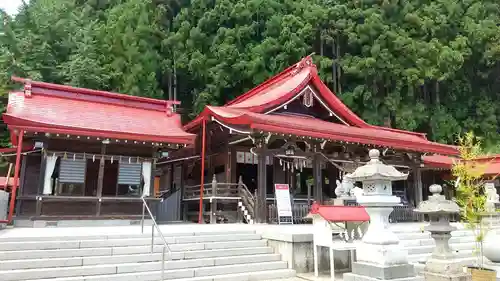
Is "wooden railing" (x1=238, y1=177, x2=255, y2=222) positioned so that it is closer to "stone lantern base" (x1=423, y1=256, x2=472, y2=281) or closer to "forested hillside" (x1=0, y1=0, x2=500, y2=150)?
"stone lantern base" (x1=423, y1=256, x2=472, y2=281)

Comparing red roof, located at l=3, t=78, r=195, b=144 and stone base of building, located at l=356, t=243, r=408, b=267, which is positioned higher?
red roof, located at l=3, t=78, r=195, b=144

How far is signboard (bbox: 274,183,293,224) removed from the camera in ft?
36.0

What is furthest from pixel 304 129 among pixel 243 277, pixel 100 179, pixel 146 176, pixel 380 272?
pixel 100 179

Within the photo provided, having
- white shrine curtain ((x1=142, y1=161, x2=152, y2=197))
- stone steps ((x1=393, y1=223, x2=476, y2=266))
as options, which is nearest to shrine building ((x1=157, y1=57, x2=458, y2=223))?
white shrine curtain ((x1=142, y1=161, x2=152, y2=197))

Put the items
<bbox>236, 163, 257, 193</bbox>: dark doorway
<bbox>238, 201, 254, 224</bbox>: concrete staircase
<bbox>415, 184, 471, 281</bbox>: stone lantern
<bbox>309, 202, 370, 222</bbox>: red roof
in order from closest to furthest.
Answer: <bbox>415, 184, 471, 281</bbox>: stone lantern, <bbox>309, 202, 370, 222</bbox>: red roof, <bbox>238, 201, 254, 224</bbox>: concrete staircase, <bbox>236, 163, 257, 193</bbox>: dark doorway

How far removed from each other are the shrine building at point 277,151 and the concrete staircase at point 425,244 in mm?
3232

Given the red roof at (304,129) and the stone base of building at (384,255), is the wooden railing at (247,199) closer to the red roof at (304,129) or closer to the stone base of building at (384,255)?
the red roof at (304,129)

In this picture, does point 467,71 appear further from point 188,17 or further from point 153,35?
point 153,35

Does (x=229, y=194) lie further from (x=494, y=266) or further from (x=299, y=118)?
(x=494, y=266)

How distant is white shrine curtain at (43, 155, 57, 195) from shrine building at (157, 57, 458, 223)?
434 cm

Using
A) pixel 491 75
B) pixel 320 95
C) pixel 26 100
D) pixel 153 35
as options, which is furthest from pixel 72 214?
pixel 491 75

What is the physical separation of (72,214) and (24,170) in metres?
2.08

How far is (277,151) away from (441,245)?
5.80 meters

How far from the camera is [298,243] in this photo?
768cm
